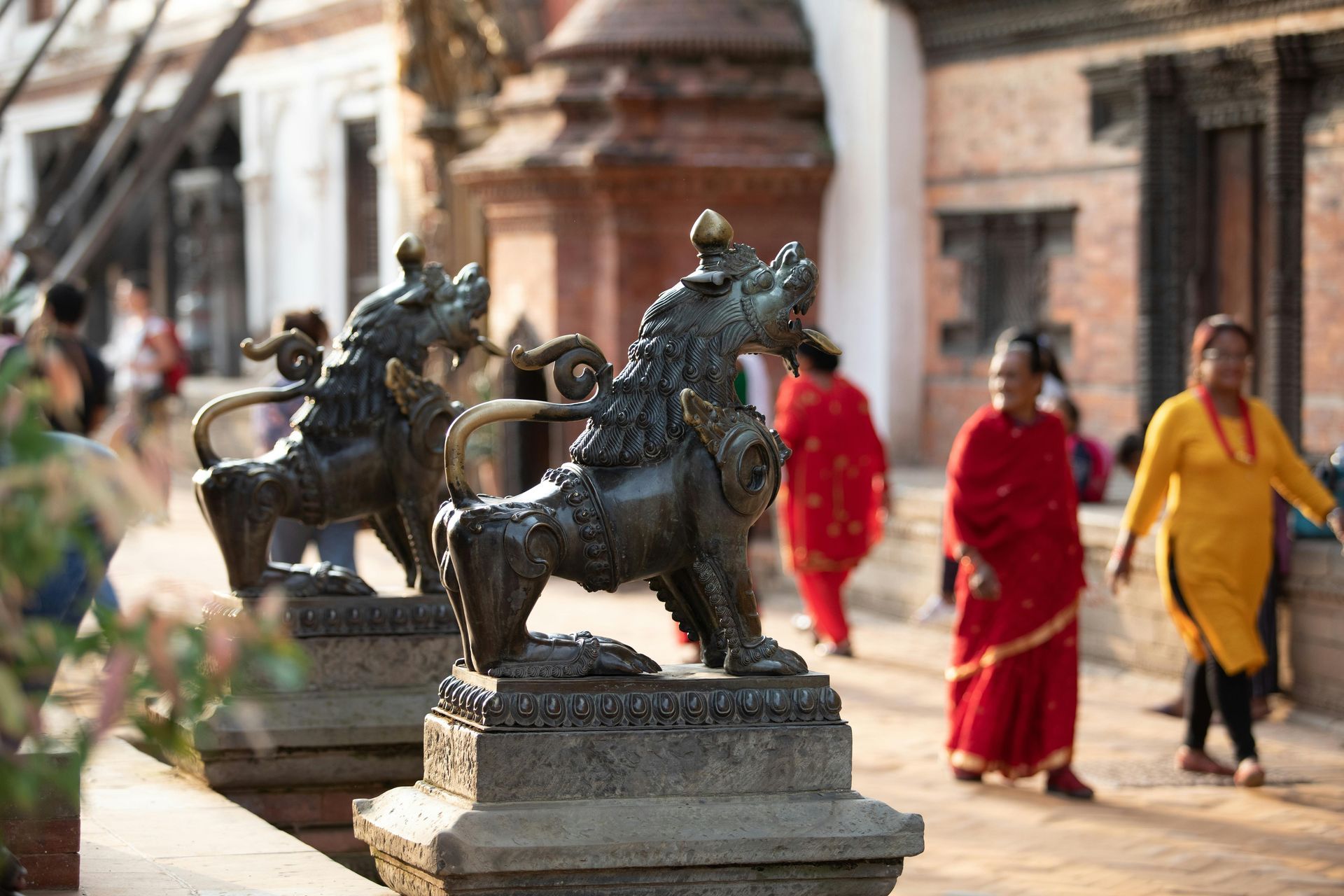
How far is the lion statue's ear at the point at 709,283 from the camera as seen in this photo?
12.9 ft

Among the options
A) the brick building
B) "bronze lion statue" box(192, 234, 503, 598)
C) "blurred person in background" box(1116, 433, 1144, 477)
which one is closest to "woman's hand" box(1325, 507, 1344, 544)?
"blurred person in background" box(1116, 433, 1144, 477)

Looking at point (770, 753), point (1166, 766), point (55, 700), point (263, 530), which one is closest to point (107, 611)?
point (55, 700)

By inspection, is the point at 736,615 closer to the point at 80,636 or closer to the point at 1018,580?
the point at 80,636

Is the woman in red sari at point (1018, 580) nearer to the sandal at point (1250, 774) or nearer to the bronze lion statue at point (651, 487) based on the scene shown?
the sandal at point (1250, 774)

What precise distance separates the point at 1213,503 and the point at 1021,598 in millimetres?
816

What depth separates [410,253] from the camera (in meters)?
5.34

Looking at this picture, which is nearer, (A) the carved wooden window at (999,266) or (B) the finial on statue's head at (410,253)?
(B) the finial on statue's head at (410,253)

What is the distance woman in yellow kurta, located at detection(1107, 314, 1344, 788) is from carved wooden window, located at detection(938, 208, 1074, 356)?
16.2ft

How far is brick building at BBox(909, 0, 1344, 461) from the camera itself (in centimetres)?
1055

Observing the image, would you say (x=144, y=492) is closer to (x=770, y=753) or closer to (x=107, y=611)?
(x=107, y=611)

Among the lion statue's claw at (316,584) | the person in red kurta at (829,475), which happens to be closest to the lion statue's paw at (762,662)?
the lion statue's claw at (316,584)

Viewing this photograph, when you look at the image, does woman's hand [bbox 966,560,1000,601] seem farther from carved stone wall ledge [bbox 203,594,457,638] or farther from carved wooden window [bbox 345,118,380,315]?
carved wooden window [bbox 345,118,380,315]

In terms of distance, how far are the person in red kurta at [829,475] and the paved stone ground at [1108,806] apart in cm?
51

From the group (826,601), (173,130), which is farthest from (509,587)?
(173,130)
